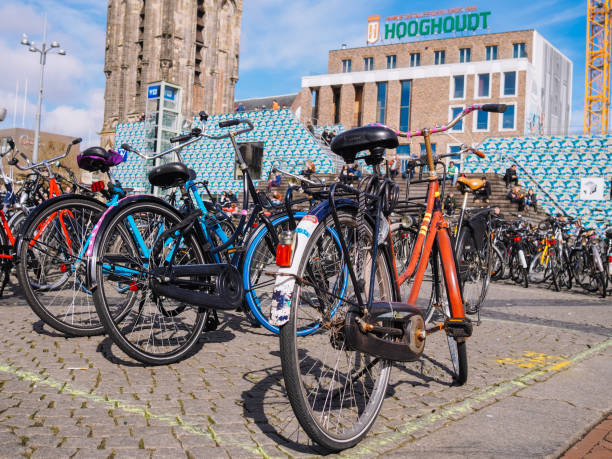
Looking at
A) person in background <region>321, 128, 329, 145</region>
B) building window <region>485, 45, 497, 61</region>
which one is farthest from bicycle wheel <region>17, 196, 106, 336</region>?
building window <region>485, 45, 497, 61</region>

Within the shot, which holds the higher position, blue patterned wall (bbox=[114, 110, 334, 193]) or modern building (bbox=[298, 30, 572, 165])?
modern building (bbox=[298, 30, 572, 165])

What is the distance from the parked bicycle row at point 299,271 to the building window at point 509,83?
47689mm

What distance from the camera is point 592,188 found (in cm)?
2777

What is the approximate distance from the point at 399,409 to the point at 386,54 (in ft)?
200

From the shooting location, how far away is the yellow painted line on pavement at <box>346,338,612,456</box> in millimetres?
2541

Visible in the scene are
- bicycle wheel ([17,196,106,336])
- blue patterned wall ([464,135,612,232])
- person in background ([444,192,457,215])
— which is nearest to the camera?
bicycle wheel ([17,196,106,336])

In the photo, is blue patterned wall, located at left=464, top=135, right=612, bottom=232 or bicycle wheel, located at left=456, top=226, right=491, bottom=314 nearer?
bicycle wheel, located at left=456, top=226, right=491, bottom=314

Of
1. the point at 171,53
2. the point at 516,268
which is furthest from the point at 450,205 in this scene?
the point at 171,53

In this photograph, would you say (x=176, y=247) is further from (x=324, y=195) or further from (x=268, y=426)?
(x=268, y=426)

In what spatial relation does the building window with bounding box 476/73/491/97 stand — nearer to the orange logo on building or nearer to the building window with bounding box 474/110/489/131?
the building window with bounding box 474/110/489/131

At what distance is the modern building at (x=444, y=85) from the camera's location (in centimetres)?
4853

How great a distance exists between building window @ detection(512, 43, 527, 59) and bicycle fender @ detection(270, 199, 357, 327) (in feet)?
190

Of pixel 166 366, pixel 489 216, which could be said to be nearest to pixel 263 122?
pixel 489 216

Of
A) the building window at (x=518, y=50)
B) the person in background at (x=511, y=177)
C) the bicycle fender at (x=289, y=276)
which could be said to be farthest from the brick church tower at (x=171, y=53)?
the bicycle fender at (x=289, y=276)
